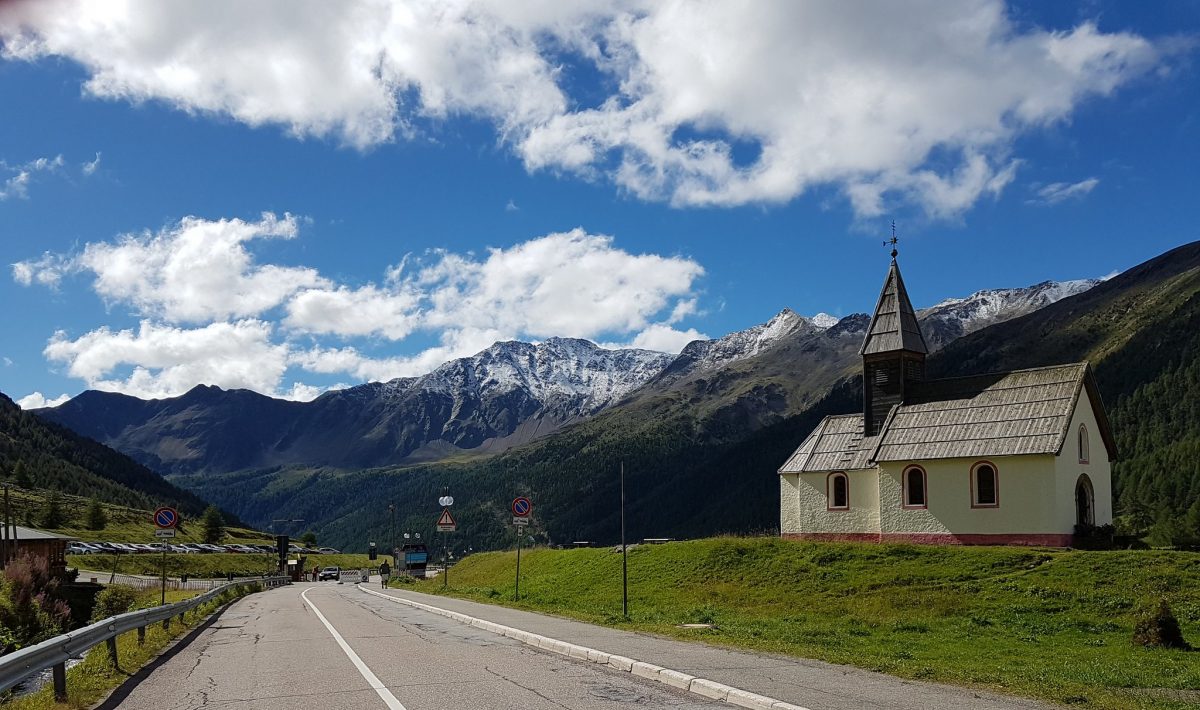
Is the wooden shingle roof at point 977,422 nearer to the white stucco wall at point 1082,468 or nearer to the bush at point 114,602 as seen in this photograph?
the white stucco wall at point 1082,468

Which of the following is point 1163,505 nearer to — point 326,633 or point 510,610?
point 510,610

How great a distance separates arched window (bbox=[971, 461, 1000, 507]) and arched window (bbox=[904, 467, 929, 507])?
2520 mm

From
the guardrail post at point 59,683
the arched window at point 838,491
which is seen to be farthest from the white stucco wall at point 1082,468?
the guardrail post at point 59,683

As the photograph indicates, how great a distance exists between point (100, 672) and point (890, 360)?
43007mm

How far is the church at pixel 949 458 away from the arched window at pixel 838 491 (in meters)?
0.05

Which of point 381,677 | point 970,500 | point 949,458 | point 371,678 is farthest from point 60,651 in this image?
point 949,458

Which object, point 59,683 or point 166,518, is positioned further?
point 166,518

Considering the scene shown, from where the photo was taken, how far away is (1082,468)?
141 ft

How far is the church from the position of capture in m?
41.1

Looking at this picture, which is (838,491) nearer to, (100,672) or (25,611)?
(25,611)

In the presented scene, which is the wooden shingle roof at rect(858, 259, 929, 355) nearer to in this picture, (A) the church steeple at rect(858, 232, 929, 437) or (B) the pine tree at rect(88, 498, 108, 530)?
(A) the church steeple at rect(858, 232, 929, 437)

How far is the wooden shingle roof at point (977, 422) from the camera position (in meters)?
41.8

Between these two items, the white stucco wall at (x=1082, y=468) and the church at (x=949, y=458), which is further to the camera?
the church at (x=949, y=458)

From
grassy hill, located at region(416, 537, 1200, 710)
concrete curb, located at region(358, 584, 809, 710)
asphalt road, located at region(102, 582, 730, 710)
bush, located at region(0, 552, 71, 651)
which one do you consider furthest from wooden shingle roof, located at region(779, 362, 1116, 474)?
bush, located at region(0, 552, 71, 651)
